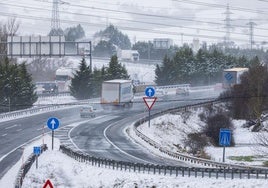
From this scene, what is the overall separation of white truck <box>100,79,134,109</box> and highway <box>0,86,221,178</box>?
1359mm

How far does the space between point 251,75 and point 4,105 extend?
3254cm

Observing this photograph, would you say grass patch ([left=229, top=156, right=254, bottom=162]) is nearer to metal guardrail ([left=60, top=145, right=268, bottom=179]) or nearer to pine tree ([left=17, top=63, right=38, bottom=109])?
metal guardrail ([left=60, top=145, right=268, bottom=179])

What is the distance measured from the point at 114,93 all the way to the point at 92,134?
22521 millimetres

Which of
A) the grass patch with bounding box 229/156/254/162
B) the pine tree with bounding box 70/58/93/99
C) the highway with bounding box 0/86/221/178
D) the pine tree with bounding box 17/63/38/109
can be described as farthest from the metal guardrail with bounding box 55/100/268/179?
the pine tree with bounding box 70/58/93/99

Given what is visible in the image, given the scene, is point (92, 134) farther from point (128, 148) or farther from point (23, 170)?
point (23, 170)

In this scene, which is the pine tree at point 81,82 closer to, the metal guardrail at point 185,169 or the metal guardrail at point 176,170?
the metal guardrail at point 185,169

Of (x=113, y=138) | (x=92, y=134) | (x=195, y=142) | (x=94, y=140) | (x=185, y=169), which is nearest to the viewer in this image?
(x=185, y=169)

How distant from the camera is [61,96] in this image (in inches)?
4107

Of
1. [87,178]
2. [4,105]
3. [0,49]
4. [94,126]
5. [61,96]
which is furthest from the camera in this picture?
[0,49]

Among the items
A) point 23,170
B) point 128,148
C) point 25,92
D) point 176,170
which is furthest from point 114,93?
point 176,170

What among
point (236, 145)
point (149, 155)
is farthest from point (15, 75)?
point (149, 155)

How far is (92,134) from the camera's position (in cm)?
6028

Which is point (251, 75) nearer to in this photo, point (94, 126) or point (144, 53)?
point (94, 126)

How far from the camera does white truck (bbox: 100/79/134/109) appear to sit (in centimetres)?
8219
